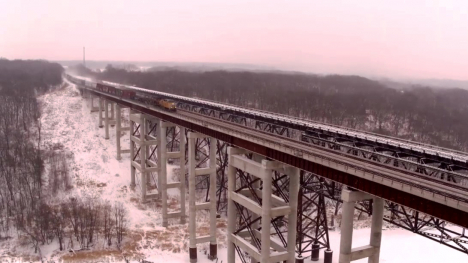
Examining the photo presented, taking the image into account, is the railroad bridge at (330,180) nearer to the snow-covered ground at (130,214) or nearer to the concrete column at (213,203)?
the concrete column at (213,203)

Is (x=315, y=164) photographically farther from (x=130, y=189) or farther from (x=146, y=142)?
(x=130, y=189)

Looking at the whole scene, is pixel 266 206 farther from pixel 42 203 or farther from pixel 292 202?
pixel 42 203

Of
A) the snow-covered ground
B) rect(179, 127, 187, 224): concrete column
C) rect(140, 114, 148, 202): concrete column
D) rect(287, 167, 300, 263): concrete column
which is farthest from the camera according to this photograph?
rect(140, 114, 148, 202): concrete column

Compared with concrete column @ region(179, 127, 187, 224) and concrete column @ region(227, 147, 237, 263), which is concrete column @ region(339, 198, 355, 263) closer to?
concrete column @ region(227, 147, 237, 263)

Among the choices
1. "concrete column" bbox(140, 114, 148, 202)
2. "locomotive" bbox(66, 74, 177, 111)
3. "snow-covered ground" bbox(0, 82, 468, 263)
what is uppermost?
"locomotive" bbox(66, 74, 177, 111)

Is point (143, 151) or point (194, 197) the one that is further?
point (143, 151)

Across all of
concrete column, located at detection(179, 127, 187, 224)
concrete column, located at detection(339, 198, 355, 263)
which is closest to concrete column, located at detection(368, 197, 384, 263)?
concrete column, located at detection(339, 198, 355, 263)

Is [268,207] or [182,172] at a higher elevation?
[268,207]

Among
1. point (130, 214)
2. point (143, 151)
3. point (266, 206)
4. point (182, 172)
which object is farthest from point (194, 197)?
point (143, 151)

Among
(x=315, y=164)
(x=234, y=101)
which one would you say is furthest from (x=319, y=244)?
(x=234, y=101)
